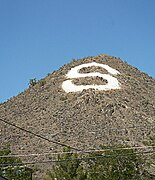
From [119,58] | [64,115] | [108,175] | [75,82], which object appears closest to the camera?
[108,175]

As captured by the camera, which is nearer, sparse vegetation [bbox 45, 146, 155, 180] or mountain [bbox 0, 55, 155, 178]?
sparse vegetation [bbox 45, 146, 155, 180]

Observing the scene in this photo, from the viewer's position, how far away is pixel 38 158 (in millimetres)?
37531

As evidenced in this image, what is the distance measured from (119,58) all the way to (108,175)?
41.1 meters

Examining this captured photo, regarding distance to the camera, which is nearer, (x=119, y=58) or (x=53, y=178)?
(x=53, y=178)

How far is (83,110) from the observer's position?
4716 centimetres

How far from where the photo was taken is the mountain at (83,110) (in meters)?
40.6

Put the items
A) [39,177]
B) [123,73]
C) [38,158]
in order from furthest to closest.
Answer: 1. [123,73]
2. [38,158]
3. [39,177]

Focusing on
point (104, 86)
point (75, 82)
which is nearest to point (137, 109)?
point (104, 86)

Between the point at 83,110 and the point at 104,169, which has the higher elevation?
the point at 83,110

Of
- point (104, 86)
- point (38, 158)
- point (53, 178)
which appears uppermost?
point (104, 86)

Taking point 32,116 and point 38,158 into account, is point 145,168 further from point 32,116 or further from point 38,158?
point 32,116

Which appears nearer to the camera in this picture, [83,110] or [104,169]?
[104,169]

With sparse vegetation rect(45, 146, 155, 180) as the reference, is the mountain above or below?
above

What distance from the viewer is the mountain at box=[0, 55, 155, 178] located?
4059 cm
